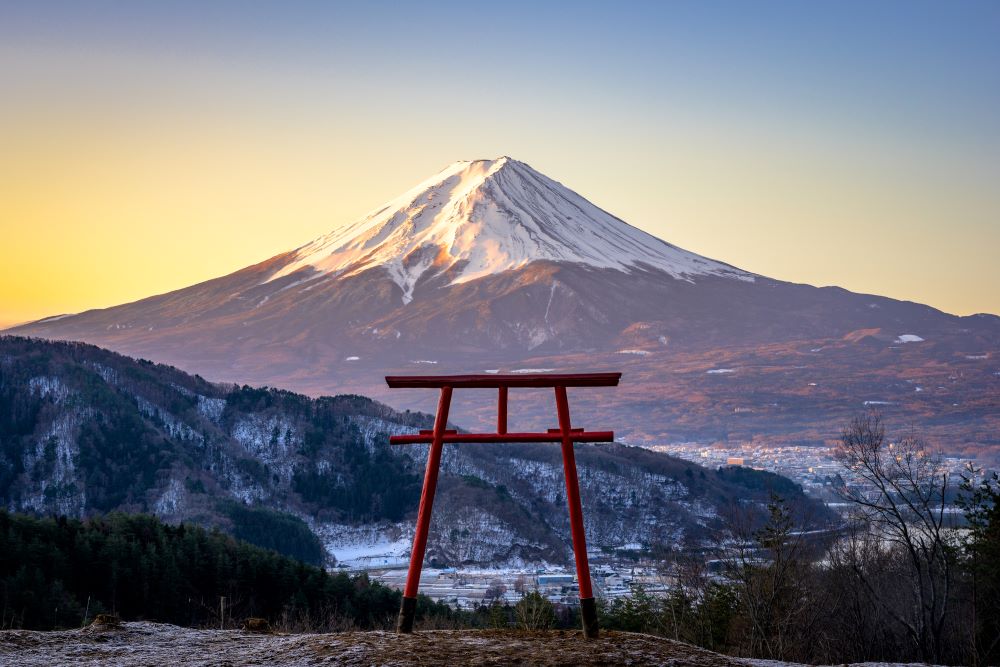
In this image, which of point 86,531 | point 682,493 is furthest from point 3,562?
point 682,493

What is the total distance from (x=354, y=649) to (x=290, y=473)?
520 ft

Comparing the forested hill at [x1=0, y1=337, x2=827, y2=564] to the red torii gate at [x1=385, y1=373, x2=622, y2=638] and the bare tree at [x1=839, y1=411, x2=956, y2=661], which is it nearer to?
the bare tree at [x1=839, y1=411, x2=956, y2=661]

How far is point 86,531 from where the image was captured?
6906 cm

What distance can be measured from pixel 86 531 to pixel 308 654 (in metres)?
58.7

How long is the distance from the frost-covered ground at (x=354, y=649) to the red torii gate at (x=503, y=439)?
412mm

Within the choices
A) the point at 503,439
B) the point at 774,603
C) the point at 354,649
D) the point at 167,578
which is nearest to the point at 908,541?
the point at 774,603

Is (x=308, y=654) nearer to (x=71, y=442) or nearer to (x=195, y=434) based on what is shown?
(x=71, y=442)

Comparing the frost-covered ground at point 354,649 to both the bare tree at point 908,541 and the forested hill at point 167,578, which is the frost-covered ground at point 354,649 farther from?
the forested hill at point 167,578

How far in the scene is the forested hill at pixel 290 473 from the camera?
5861 inches

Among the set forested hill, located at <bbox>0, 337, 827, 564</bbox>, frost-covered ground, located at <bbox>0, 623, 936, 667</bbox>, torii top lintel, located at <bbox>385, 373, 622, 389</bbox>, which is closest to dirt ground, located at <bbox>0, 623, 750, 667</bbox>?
frost-covered ground, located at <bbox>0, 623, 936, 667</bbox>

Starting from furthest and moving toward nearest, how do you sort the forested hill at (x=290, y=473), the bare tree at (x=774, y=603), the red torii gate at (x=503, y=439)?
the forested hill at (x=290, y=473)
the bare tree at (x=774, y=603)
the red torii gate at (x=503, y=439)

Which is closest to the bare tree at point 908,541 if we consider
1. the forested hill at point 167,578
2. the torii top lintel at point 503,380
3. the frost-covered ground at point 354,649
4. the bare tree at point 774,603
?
the bare tree at point 774,603

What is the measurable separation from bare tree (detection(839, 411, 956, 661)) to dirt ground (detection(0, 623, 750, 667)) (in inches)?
368

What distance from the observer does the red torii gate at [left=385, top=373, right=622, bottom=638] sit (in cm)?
1453
